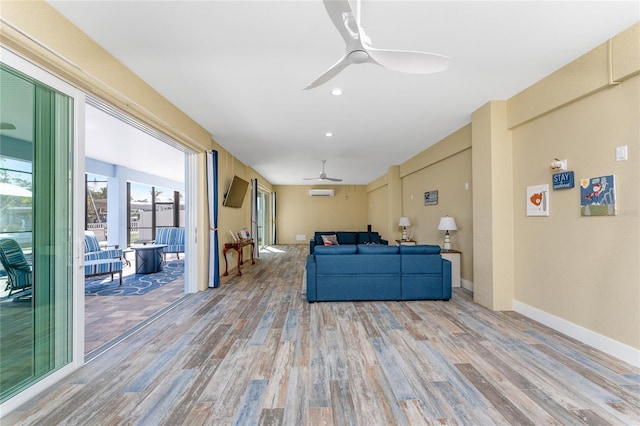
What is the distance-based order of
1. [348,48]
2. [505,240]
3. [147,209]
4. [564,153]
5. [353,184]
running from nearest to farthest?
[348,48]
[564,153]
[505,240]
[147,209]
[353,184]

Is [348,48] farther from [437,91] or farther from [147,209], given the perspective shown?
[147,209]

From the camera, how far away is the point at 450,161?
5.24m

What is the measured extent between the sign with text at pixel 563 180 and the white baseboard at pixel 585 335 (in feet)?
4.60

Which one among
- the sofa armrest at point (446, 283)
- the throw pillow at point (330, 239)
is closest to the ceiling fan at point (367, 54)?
the sofa armrest at point (446, 283)

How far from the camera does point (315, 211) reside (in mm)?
11977

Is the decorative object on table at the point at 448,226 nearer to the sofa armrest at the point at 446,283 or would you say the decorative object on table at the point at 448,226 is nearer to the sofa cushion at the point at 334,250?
the sofa armrest at the point at 446,283

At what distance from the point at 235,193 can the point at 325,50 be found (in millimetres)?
4272

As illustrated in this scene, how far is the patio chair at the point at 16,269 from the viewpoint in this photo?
178 centimetres

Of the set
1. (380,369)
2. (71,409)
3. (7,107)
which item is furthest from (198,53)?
(380,369)

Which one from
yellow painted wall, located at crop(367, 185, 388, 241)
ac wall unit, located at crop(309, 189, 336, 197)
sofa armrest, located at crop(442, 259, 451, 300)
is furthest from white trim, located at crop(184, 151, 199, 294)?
ac wall unit, located at crop(309, 189, 336, 197)

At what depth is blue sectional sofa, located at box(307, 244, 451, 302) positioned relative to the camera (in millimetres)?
4035

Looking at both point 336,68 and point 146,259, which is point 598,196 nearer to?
point 336,68

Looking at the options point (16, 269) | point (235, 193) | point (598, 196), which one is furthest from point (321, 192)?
point (16, 269)

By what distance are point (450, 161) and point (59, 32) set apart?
5463 mm
